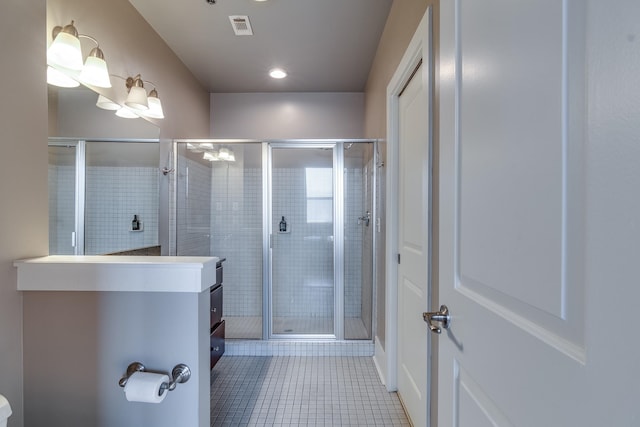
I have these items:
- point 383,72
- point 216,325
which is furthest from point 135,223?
point 383,72

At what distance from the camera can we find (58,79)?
1527 millimetres

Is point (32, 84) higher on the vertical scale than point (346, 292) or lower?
higher

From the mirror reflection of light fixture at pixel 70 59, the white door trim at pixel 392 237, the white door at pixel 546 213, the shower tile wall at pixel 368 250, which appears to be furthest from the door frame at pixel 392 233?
the mirror reflection of light fixture at pixel 70 59

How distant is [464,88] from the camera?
795 mm

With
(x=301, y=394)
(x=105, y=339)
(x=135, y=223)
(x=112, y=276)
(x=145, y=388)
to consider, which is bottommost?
(x=301, y=394)

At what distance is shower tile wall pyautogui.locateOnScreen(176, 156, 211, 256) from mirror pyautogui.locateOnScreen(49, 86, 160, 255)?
459 mm

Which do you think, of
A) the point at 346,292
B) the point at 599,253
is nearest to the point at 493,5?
the point at 599,253

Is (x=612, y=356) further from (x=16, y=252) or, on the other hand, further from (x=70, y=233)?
(x=70, y=233)

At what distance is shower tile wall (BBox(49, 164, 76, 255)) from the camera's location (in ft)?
4.89

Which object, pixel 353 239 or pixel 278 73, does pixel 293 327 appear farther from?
pixel 278 73

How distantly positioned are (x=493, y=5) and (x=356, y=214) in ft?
7.98

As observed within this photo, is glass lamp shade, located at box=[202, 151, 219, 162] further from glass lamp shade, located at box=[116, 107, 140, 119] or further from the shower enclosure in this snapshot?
glass lamp shade, located at box=[116, 107, 140, 119]

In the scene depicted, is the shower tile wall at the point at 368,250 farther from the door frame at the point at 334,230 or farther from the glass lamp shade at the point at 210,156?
the glass lamp shade at the point at 210,156

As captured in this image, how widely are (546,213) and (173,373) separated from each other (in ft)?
4.06
